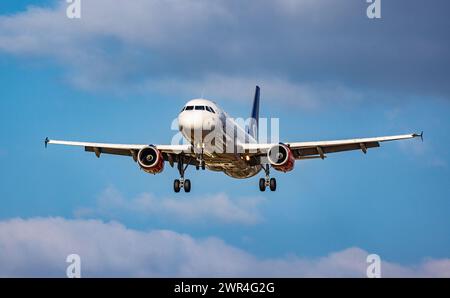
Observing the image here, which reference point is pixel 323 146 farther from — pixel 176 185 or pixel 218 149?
pixel 176 185

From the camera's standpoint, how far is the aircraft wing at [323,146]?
9656 cm

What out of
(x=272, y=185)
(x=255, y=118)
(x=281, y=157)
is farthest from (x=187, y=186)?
(x=255, y=118)

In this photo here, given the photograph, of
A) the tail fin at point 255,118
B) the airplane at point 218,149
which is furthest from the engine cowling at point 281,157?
the tail fin at point 255,118

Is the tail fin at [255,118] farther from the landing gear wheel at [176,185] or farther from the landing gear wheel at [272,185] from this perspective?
the landing gear wheel at [176,185]

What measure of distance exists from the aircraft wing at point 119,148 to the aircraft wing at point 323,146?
517cm

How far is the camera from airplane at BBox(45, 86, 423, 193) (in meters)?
91.9

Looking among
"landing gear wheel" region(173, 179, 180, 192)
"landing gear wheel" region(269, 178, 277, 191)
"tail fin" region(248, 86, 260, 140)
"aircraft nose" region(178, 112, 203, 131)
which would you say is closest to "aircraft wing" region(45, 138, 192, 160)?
"landing gear wheel" region(173, 179, 180, 192)

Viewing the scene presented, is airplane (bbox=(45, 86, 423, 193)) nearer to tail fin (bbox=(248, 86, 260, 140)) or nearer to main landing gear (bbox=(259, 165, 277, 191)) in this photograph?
main landing gear (bbox=(259, 165, 277, 191))

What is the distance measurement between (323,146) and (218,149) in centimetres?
956
